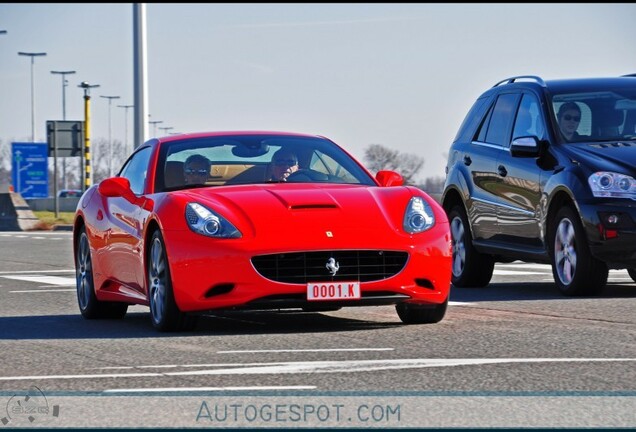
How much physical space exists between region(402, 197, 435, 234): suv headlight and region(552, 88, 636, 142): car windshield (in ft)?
11.3

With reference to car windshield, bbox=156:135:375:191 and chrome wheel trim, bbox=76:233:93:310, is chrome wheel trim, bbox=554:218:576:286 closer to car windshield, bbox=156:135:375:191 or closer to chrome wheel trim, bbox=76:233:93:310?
car windshield, bbox=156:135:375:191

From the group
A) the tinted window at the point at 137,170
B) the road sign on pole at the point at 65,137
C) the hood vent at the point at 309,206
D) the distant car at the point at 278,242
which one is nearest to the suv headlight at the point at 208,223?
the distant car at the point at 278,242

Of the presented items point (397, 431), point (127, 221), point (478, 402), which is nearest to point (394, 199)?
point (127, 221)

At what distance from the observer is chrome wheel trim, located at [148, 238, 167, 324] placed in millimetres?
10234

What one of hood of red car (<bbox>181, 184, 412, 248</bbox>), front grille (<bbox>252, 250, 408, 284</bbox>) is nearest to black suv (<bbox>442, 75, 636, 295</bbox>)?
hood of red car (<bbox>181, 184, 412, 248</bbox>)

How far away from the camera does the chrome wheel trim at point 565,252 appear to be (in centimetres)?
1301

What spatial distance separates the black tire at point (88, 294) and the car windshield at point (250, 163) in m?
1.32

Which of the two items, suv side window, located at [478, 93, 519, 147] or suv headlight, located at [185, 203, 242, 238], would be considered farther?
suv side window, located at [478, 93, 519, 147]

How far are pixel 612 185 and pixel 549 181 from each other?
737 mm

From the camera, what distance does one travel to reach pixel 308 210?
10.1 metres

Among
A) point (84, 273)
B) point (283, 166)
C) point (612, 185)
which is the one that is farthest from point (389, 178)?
point (84, 273)

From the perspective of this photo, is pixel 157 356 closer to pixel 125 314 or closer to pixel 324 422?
pixel 324 422

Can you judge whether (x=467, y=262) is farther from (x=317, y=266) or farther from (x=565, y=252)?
(x=317, y=266)

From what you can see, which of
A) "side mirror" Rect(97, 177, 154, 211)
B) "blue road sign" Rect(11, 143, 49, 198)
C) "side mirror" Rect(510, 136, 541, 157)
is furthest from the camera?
"blue road sign" Rect(11, 143, 49, 198)
